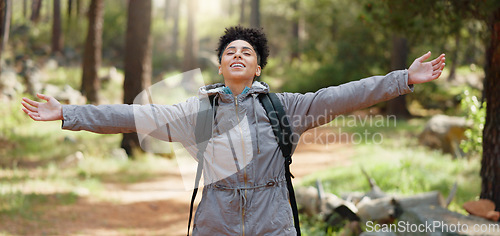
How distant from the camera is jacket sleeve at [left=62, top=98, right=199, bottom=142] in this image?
2680mm

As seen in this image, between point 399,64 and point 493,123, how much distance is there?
40.7 feet

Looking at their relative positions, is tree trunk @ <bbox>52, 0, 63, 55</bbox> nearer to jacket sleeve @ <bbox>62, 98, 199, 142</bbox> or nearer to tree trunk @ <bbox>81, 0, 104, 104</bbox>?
tree trunk @ <bbox>81, 0, 104, 104</bbox>

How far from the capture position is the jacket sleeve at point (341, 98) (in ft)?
8.95

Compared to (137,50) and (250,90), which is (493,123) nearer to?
(250,90)

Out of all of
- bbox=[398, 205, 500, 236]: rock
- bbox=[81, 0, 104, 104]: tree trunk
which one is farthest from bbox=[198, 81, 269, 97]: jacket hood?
bbox=[81, 0, 104, 104]: tree trunk

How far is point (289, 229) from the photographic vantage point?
2.88 meters

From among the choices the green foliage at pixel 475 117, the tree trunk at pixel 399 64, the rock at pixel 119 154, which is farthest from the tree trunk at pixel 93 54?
the green foliage at pixel 475 117

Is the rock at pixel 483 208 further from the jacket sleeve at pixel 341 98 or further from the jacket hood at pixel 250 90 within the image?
the jacket hood at pixel 250 90

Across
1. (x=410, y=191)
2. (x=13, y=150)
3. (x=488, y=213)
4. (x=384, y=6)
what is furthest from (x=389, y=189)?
(x=13, y=150)

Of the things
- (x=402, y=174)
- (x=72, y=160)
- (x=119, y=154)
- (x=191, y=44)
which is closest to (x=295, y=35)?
(x=191, y=44)

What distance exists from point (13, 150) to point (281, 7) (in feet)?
78.6

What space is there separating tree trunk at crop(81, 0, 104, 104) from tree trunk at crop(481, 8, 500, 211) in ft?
40.9

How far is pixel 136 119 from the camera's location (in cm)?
282

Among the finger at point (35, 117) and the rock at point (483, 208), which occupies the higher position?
the finger at point (35, 117)
